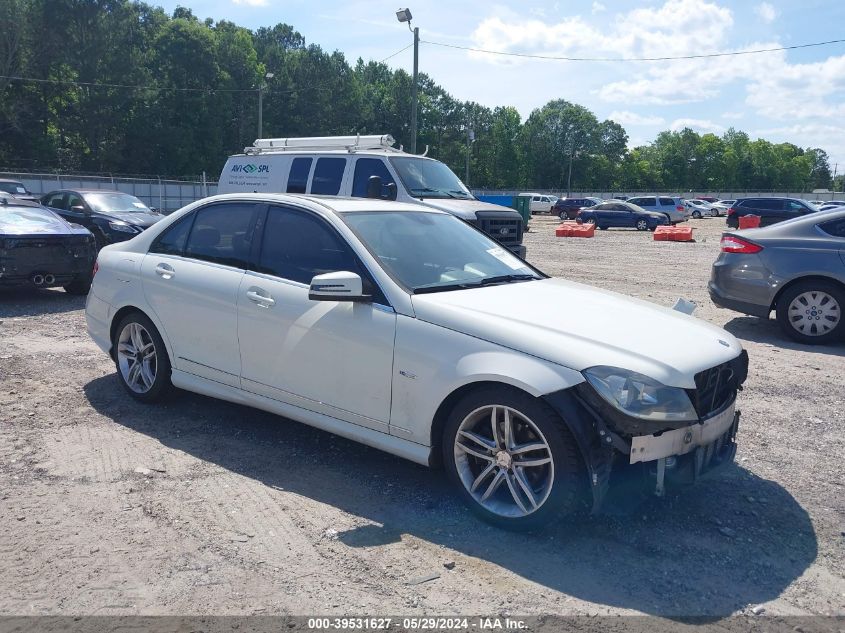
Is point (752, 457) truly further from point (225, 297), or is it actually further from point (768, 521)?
point (225, 297)

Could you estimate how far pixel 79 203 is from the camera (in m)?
15.2

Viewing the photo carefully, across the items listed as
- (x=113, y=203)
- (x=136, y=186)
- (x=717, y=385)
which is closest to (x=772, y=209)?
(x=113, y=203)

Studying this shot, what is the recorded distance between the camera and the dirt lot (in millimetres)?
3186

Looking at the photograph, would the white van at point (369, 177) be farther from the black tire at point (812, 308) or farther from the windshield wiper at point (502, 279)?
the windshield wiper at point (502, 279)

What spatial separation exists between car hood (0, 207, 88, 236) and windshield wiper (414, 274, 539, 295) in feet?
26.9

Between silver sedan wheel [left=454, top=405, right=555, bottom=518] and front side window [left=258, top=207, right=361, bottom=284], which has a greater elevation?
front side window [left=258, top=207, right=361, bottom=284]

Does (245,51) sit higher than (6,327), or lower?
higher

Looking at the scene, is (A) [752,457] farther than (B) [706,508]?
Yes

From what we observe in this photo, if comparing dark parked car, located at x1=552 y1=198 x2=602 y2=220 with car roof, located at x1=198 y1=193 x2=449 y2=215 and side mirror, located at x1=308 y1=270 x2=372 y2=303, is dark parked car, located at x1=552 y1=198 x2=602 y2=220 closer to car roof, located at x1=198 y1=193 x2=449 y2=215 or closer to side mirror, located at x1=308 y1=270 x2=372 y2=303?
car roof, located at x1=198 y1=193 x2=449 y2=215

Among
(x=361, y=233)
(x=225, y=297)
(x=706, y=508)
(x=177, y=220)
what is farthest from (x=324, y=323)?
(x=706, y=508)

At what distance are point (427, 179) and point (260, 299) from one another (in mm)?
7478

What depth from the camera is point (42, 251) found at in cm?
1034

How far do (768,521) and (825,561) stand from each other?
0.41 metres

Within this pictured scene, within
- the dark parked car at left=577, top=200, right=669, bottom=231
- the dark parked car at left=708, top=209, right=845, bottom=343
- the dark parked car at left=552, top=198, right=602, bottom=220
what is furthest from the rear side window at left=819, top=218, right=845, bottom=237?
the dark parked car at left=552, top=198, right=602, bottom=220
